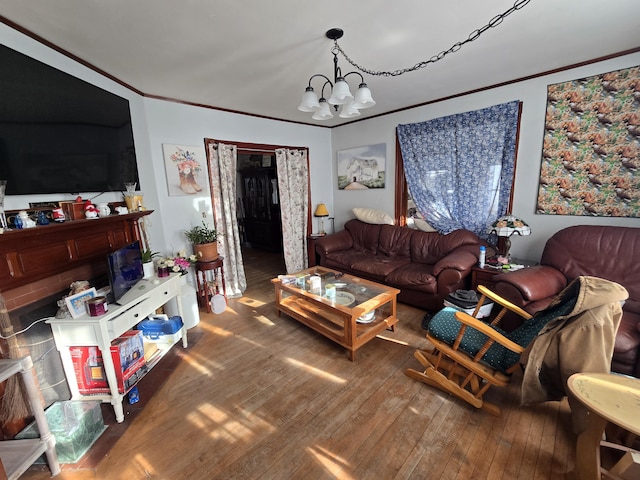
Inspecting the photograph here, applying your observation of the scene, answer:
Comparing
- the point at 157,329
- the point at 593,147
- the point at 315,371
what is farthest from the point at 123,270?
the point at 593,147

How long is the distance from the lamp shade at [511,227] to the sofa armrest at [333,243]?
1.98 meters

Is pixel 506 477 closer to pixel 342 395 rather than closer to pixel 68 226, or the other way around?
pixel 342 395

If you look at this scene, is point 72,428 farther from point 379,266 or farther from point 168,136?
point 379,266

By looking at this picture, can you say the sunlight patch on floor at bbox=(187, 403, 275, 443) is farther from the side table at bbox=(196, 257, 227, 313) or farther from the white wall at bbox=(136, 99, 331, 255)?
the white wall at bbox=(136, 99, 331, 255)

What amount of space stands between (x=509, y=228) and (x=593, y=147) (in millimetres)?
988

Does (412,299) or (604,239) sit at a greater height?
(604,239)

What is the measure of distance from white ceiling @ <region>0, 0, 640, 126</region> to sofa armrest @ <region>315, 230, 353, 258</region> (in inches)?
81.9

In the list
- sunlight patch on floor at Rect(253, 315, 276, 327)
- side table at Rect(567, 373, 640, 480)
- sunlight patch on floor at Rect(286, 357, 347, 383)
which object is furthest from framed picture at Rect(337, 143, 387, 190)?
side table at Rect(567, 373, 640, 480)

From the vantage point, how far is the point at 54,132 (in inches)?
67.2

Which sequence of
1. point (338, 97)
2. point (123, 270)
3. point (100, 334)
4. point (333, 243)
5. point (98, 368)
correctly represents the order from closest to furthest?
1. point (100, 334)
2. point (98, 368)
3. point (338, 97)
4. point (123, 270)
5. point (333, 243)

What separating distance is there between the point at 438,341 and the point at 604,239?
1.83 metres

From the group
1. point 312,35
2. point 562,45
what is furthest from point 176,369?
point 562,45

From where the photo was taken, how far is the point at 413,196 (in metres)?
3.70

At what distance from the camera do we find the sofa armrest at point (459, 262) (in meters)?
2.69
